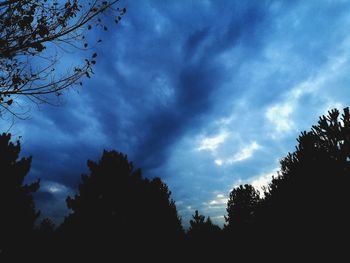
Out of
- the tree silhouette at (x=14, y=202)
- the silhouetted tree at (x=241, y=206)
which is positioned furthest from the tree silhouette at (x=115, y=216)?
the silhouetted tree at (x=241, y=206)

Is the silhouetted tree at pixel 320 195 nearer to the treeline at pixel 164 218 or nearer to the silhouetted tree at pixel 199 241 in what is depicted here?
the treeline at pixel 164 218

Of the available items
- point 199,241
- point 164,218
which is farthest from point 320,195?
point 199,241

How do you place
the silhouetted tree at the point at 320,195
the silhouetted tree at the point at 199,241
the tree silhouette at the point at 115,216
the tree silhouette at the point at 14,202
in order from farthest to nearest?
the silhouetted tree at the point at 199,241 < the tree silhouette at the point at 115,216 < the tree silhouette at the point at 14,202 < the silhouetted tree at the point at 320,195

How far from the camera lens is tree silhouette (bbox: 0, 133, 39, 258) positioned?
1638 centimetres

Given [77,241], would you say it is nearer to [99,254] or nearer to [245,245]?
[99,254]

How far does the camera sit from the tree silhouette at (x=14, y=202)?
1638cm

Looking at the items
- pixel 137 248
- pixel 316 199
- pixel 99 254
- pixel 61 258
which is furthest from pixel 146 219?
pixel 316 199

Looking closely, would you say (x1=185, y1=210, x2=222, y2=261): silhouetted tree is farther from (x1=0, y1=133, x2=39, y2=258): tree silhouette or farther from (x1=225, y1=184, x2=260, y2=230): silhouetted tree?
(x1=0, y1=133, x2=39, y2=258): tree silhouette

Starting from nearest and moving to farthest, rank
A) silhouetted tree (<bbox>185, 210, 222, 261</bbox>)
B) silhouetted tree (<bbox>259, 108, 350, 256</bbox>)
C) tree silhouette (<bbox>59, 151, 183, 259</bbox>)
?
silhouetted tree (<bbox>259, 108, 350, 256</bbox>) < tree silhouette (<bbox>59, 151, 183, 259</bbox>) < silhouetted tree (<bbox>185, 210, 222, 261</bbox>)

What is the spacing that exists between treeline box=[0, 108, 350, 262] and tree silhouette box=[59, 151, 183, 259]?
0.22 ft

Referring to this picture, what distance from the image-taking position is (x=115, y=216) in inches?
762

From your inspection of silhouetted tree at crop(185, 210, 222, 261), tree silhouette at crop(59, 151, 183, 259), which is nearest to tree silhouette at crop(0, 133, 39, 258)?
tree silhouette at crop(59, 151, 183, 259)

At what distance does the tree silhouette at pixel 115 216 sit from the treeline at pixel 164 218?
7 centimetres

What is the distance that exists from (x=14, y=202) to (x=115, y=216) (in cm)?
674
